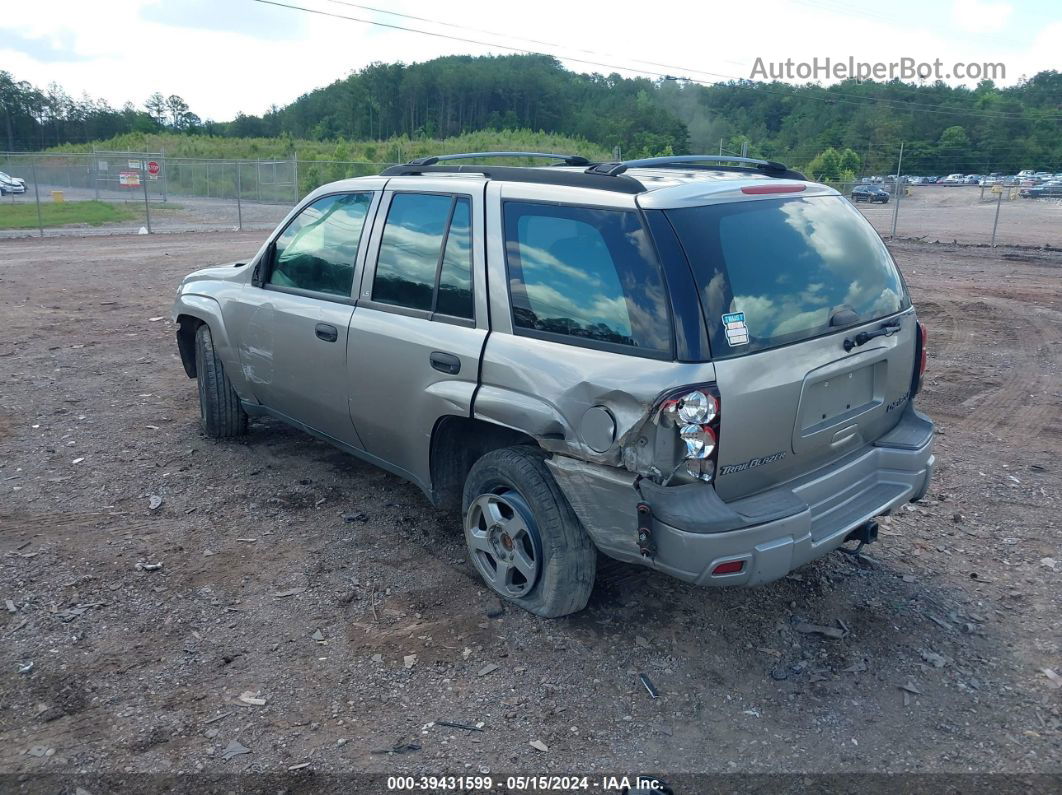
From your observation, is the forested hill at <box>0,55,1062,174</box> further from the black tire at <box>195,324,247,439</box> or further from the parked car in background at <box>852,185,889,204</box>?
the black tire at <box>195,324,247,439</box>

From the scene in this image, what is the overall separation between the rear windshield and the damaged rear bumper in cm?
59

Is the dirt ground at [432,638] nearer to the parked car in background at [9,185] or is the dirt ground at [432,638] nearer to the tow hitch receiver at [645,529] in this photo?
the tow hitch receiver at [645,529]

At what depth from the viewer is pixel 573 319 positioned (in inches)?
140

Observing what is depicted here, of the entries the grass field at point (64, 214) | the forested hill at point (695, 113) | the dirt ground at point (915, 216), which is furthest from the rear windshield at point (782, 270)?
the forested hill at point (695, 113)

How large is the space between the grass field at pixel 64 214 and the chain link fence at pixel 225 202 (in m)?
0.03

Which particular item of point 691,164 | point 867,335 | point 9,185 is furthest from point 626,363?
point 9,185

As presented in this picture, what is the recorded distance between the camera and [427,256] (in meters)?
4.25

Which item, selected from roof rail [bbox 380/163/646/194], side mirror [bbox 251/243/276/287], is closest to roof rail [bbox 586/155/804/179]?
roof rail [bbox 380/163/646/194]

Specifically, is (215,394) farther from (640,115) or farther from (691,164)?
(640,115)

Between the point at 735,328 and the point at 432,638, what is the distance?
1.87 metres

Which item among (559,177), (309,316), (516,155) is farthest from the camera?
(309,316)

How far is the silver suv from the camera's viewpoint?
323 centimetres

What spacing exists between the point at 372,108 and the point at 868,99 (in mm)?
51985

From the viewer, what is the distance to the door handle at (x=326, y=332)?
4691 mm
